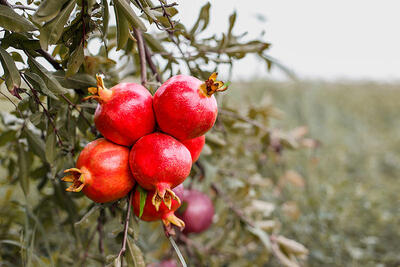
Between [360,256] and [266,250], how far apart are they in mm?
525

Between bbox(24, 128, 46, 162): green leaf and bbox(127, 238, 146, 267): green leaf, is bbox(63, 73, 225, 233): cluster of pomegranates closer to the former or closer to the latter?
bbox(127, 238, 146, 267): green leaf

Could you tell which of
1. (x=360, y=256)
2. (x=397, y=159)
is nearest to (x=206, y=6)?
(x=360, y=256)

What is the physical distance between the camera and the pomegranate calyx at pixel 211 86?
555mm

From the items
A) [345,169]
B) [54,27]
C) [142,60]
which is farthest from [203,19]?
[345,169]

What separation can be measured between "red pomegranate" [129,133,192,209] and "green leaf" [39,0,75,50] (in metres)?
0.20

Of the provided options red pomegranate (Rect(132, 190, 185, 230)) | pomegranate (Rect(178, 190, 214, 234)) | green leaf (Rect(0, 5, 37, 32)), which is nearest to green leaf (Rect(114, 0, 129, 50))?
green leaf (Rect(0, 5, 37, 32))

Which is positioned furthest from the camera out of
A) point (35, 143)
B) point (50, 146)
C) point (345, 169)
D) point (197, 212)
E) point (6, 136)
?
point (345, 169)

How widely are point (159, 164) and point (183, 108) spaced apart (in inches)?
3.7

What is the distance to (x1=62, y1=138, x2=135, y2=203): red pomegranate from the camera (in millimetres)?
575

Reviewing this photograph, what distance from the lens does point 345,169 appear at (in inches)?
105

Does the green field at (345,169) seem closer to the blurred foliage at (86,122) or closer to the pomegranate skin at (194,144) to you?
the blurred foliage at (86,122)

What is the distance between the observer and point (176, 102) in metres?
0.56

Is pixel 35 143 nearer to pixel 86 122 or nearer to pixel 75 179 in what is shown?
pixel 86 122

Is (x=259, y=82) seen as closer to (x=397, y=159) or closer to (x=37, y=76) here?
(x=397, y=159)
